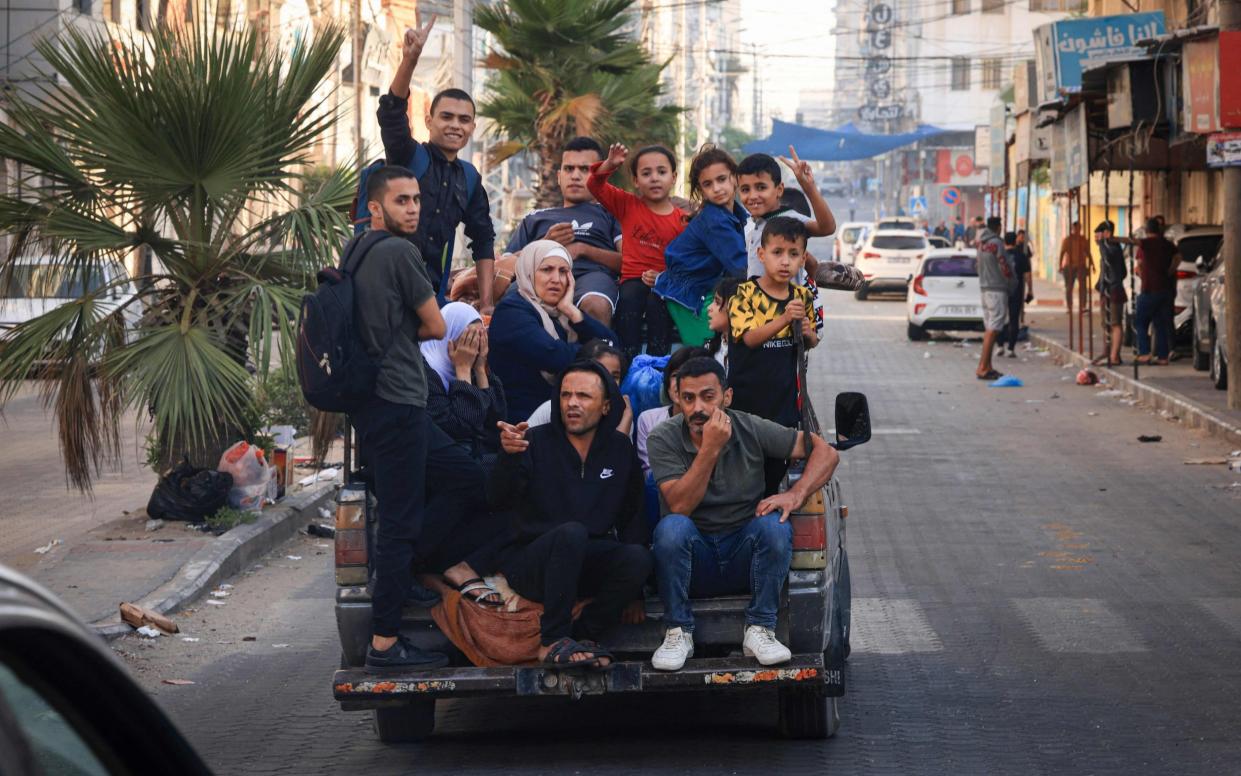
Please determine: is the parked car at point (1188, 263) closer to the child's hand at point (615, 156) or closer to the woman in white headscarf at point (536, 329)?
the child's hand at point (615, 156)

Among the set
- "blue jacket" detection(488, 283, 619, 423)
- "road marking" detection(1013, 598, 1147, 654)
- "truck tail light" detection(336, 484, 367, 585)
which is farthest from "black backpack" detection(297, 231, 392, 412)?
"road marking" detection(1013, 598, 1147, 654)

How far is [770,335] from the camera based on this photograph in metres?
7.15

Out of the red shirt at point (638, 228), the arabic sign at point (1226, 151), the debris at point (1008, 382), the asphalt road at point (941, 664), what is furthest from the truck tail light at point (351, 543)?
the debris at point (1008, 382)

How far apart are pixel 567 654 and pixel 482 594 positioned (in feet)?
1.45

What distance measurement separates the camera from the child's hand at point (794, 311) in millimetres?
7023

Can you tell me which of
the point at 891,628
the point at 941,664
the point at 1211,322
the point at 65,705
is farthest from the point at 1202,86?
the point at 65,705

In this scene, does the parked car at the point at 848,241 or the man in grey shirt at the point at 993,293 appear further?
the parked car at the point at 848,241

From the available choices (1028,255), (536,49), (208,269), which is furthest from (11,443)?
(1028,255)

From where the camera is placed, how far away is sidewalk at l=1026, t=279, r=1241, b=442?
60.9 feet

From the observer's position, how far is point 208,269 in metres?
11.9

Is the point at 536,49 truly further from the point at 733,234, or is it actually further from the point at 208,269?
the point at 733,234

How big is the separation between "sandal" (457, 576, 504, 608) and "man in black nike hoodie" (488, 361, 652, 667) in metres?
0.08

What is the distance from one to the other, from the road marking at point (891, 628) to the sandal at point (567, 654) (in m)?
2.74

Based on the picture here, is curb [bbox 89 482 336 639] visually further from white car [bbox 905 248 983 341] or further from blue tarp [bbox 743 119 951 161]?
blue tarp [bbox 743 119 951 161]
